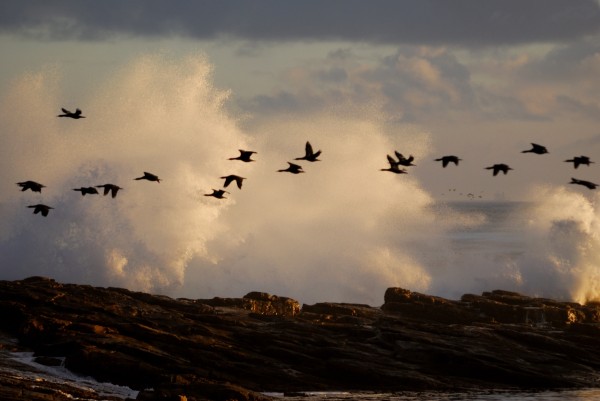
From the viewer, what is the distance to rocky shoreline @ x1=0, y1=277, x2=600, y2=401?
1842 inches

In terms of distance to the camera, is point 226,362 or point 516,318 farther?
point 516,318

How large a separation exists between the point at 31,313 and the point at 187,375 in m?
10.5

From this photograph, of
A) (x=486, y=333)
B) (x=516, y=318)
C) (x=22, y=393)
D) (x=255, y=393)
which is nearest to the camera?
(x=22, y=393)

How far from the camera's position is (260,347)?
172ft

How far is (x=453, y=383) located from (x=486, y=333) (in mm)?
8231

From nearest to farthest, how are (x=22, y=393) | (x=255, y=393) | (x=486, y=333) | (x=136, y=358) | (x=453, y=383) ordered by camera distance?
1. (x=22, y=393)
2. (x=255, y=393)
3. (x=136, y=358)
4. (x=453, y=383)
5. (x=486, y=333)

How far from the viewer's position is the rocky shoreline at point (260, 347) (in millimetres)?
46781

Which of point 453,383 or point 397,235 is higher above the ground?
point 397,235

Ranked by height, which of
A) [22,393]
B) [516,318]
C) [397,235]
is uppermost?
[397,235]

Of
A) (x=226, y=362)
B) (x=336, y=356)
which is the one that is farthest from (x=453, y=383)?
(x=226, y=362)

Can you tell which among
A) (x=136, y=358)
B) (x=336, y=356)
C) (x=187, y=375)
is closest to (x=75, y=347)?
(x=136, y=358)

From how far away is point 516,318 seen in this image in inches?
2603

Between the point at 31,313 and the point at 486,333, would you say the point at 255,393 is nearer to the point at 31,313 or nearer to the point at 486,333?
the point at 31,313

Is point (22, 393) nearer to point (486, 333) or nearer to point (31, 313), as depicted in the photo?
point (31, 313)
